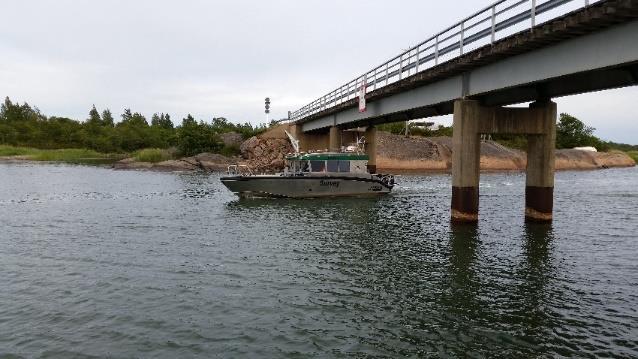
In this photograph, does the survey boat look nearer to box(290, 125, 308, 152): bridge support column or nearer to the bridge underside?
the bridge underside

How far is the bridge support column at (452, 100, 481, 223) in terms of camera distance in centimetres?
2211

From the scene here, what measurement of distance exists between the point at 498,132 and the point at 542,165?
3030 mm

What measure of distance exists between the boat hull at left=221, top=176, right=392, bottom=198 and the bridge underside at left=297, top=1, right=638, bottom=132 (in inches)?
316

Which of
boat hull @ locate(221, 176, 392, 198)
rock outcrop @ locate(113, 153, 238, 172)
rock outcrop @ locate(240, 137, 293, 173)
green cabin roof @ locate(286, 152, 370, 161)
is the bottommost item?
boat hull @ locate(221, 176, 392, 198)

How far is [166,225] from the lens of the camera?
23594 mm

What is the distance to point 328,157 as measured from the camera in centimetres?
3562

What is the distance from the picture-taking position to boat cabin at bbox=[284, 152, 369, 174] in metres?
35.3

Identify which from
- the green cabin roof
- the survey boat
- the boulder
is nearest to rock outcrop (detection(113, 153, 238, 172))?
the boulder

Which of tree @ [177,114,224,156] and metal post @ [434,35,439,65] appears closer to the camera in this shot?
metal post @ [434,35,439,65]

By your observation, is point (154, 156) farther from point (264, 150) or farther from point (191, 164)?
Answer: point (264, 150)

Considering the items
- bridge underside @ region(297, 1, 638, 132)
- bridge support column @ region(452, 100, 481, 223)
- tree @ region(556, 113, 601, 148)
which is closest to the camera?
bridge underside @ region(297, 1, 638, 132)

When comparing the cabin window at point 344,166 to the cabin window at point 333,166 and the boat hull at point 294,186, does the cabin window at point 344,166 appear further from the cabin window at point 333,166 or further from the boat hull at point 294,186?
the boat hull at point 294,186

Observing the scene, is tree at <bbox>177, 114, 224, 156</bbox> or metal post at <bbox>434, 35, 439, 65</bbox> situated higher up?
metal post at <bbox>434, 35, 439, 65</bbox>

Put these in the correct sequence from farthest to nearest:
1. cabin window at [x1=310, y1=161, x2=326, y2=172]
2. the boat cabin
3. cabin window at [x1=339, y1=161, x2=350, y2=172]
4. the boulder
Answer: the boulder
cabin window at [x1=339, y1=161, x2=350, y2=172]
cabin window at [x1=310, y1=161, x2=326, y2=172]
the boat cabin
